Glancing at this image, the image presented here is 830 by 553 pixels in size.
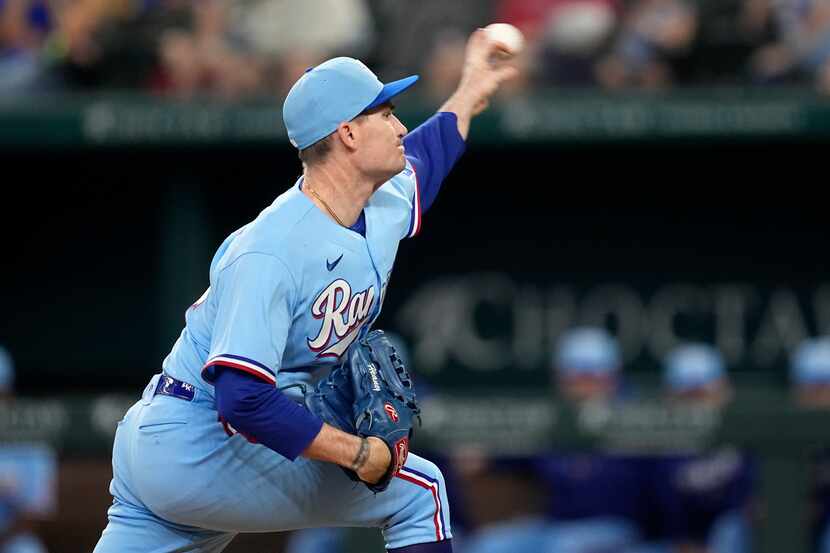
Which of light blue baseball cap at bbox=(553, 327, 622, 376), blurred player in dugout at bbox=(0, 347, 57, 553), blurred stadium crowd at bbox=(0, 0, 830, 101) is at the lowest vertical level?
blurred player in dugout at bbox=(0, 347, 57, 553)

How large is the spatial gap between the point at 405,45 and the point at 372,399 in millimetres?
4649

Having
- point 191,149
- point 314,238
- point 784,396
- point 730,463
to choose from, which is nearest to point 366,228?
point 314,238

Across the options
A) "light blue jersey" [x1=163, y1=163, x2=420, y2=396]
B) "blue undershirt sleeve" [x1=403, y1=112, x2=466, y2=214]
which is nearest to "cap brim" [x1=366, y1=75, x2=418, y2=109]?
"light blue jersey" [x1=163, y1=163, x2=420, y2=396]

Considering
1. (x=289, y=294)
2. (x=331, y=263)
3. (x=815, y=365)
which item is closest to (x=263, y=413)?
(x=289, y=294)

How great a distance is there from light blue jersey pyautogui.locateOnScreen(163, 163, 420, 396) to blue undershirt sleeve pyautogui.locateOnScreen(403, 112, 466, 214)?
305 millimetres

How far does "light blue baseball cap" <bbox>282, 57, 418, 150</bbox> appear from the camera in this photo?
3586 millimetres

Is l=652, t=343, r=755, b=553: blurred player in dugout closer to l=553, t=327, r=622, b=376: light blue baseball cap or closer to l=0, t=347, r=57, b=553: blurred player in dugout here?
l=553, t=327, r=622, b=376: light blue baseball cap

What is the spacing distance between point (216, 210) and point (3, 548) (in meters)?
2.63

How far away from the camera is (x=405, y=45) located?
796 centimetres

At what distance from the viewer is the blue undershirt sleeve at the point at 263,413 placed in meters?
3.38

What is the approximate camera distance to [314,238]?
11.6ft

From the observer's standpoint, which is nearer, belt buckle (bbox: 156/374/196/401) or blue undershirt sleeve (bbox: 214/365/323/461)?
blue undershirt sleeve (bbox: 214/365/323/461)

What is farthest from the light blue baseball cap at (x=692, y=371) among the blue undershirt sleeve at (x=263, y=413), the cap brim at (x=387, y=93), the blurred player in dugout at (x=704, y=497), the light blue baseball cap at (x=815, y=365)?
the blue undershirt sleeve at (x=263, y=413)

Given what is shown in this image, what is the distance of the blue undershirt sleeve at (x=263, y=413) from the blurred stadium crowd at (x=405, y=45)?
434cm
